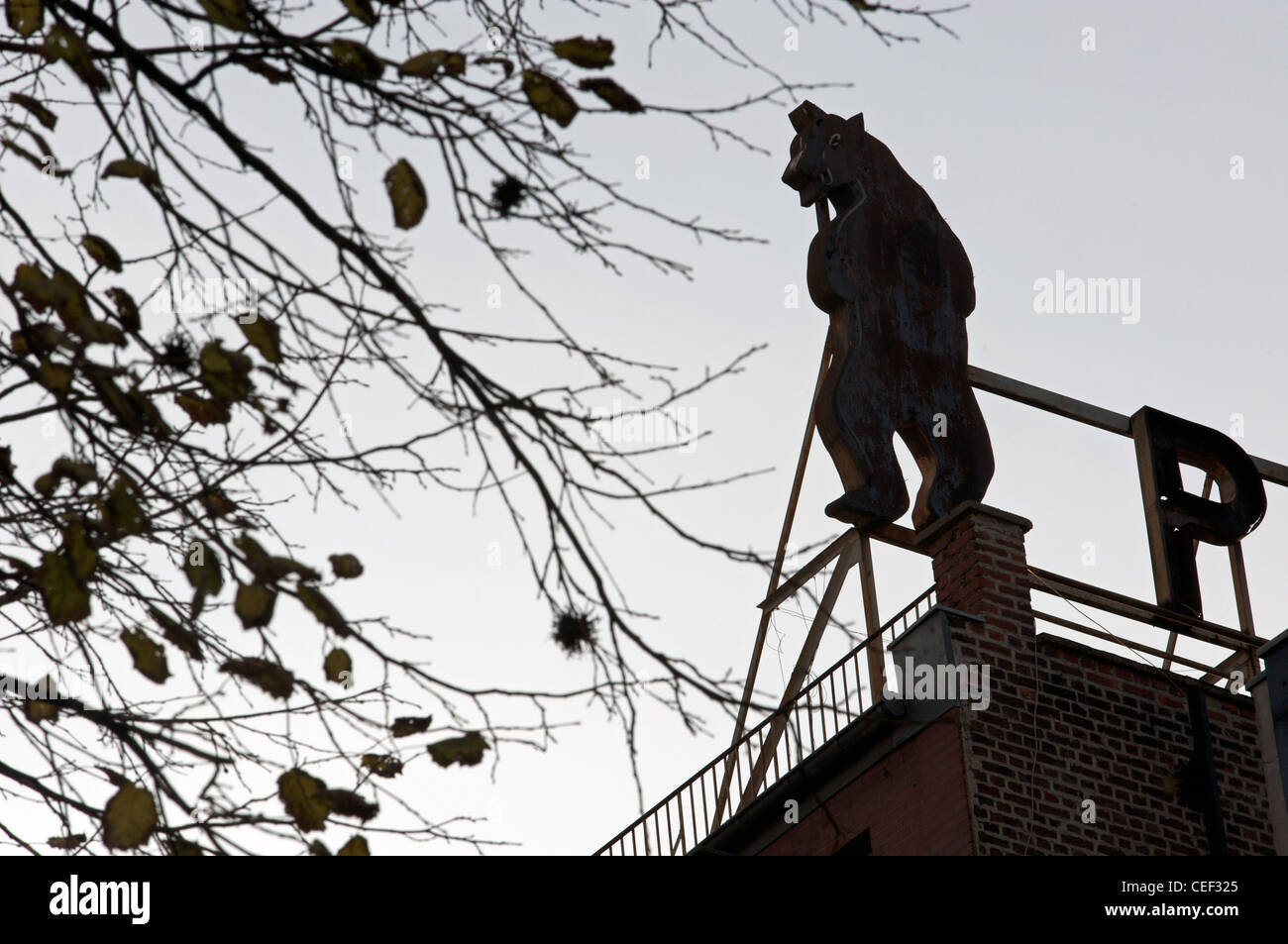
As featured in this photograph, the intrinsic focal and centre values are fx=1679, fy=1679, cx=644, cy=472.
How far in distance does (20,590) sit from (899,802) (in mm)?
9004

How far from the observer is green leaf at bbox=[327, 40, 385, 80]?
14.2ft

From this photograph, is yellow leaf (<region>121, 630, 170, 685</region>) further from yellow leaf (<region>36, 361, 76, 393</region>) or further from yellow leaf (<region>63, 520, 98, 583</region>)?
yellow leaf (<region>36, 361, 76, 393</region>)

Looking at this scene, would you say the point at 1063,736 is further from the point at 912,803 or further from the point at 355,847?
the point at 355,847

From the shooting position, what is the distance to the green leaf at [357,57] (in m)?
4.32

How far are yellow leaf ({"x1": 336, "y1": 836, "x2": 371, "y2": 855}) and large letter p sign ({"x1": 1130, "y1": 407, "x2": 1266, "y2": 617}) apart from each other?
37.4 ft

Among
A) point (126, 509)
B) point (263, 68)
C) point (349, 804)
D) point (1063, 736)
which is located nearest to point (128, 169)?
point (263, 68)

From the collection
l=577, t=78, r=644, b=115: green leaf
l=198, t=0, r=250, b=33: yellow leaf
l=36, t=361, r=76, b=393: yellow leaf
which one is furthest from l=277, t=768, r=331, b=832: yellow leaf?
l=577, t=78, r=644, b=115: green leaf

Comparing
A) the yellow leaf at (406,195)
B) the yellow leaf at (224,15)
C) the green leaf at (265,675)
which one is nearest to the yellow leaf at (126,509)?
the green leaf at (265,675)

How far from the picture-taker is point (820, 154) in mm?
14828

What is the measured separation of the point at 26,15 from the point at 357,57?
88 centimetres

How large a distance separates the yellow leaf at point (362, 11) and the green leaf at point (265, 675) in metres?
1.65

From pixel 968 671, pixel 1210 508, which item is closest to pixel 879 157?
pixel 1210 508
